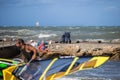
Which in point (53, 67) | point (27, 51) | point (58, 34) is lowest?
point (58, 34)

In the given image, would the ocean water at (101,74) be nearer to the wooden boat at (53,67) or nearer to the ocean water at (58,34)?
the wooden boat at (53,67)

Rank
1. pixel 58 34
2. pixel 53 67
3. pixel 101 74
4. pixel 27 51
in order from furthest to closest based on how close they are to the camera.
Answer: pixel 58 34 → pixel 101 74 → pixel 27 51 → pixel 53 67

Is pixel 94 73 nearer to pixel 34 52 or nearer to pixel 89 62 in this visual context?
pixel 34 52

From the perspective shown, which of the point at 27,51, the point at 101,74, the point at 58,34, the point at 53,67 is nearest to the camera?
the point at 53,67

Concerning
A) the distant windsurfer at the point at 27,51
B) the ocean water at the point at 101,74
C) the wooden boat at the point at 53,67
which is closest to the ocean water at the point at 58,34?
the ocean water at the point at 101,74

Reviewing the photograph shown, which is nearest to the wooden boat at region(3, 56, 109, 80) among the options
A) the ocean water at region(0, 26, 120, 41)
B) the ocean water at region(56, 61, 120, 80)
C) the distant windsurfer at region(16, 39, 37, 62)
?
the distant windsurfer at region(16, 39, 37, 62)

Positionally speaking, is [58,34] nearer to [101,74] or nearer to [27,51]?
[101,74]

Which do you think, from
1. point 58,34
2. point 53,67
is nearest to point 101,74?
point 53,67

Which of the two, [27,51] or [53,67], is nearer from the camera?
[53,67]

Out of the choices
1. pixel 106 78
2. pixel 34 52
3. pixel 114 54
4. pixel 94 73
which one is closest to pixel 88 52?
pixel 114 54

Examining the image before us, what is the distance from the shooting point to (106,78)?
1459 centimetres

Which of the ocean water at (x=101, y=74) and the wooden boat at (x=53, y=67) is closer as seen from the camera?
the wooden boat at (x=53, y=67)

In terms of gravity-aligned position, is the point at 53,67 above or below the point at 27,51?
below

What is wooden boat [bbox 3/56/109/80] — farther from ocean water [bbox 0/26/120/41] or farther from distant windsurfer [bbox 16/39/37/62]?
ocean water [bbox 0/26/120/41]
